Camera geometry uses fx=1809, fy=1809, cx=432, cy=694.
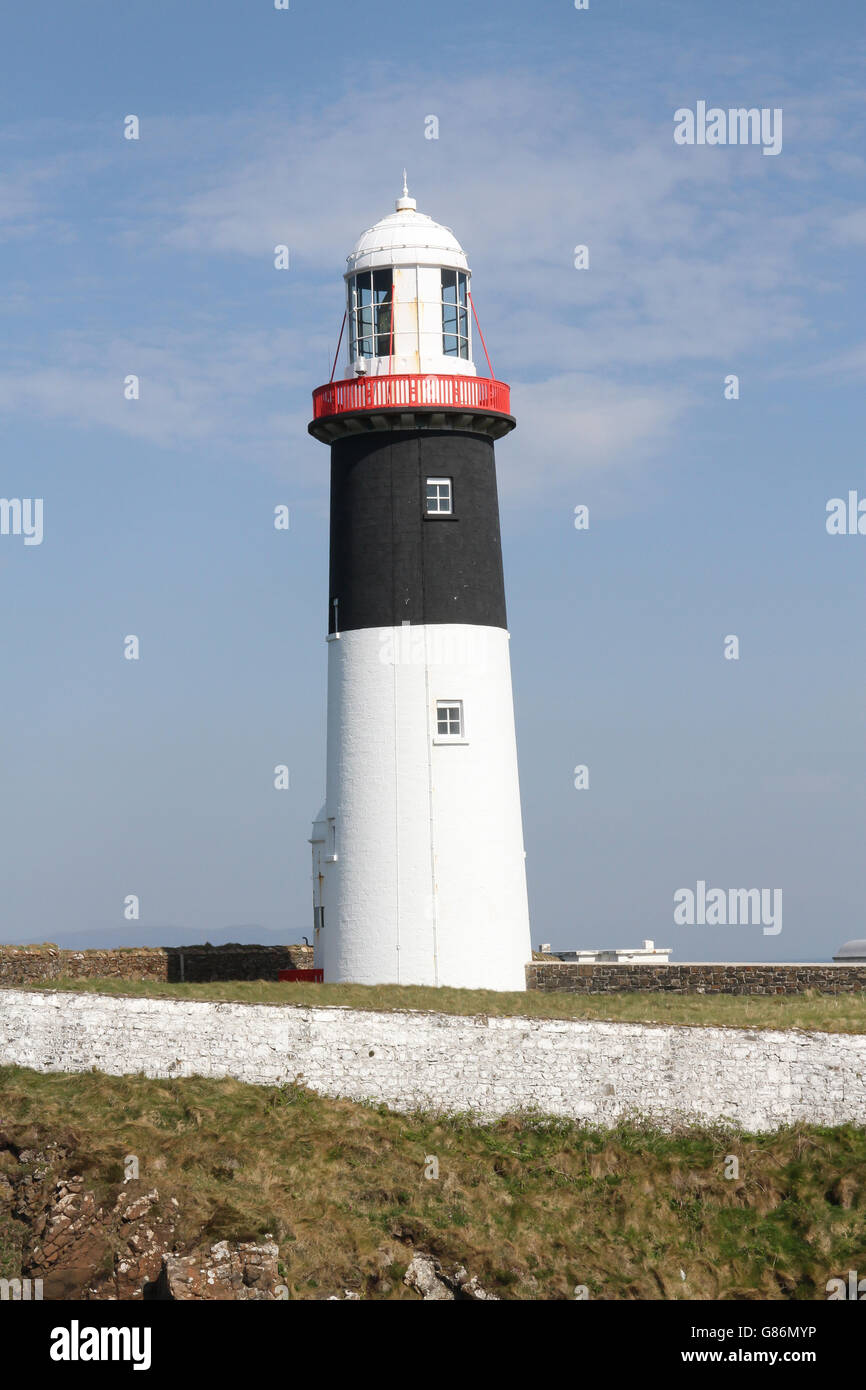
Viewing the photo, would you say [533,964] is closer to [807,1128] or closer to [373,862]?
[373,862]

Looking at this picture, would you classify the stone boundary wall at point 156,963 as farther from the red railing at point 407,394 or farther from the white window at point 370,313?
the white window at point 370,313

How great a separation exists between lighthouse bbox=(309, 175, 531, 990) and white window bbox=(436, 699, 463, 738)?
4 centimetres

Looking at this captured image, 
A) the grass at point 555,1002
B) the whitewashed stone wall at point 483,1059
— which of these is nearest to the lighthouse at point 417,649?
the grass at point 555,1002

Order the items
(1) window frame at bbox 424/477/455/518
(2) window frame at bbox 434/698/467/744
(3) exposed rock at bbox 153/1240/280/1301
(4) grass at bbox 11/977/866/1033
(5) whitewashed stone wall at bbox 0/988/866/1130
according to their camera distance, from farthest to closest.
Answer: (1) window frame at bbox 424/477/455/518 → (2) window frame at bbox 434/698/467/744 → (4) grass at bbox 11/977/866/1033 → (5) whitewashed stone wall at bbox 0/988/866/1130 → (3) exposed rock at bbox 153/1240/280/1301

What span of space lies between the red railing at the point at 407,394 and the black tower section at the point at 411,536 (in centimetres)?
63

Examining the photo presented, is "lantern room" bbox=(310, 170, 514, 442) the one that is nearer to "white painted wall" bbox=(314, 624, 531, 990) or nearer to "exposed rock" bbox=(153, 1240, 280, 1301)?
"white painted wall" bbox=(314, 624, 531, 990)

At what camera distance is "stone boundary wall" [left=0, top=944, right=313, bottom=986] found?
35688 millimetres

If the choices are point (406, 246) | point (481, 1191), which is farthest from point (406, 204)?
point (481, 1191)

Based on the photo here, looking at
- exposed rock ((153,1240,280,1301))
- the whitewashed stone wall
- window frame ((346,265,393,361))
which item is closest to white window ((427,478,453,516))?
window frame ((346,265,393,361))

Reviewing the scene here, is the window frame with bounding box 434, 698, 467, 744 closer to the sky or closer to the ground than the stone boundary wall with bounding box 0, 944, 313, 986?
closer to the sky

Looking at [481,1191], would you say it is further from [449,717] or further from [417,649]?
[417,649]

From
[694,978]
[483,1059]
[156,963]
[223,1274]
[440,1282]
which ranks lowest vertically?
[440,1282]

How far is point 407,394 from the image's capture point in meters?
33.8

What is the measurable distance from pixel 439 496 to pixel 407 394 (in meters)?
2.00
